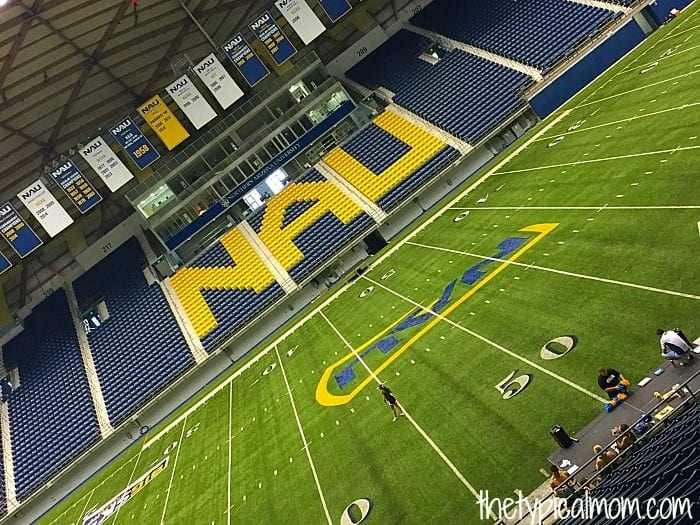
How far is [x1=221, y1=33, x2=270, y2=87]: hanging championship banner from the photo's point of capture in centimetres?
3641

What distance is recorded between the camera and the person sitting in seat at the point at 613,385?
436 inches

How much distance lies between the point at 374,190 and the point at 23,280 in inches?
1100

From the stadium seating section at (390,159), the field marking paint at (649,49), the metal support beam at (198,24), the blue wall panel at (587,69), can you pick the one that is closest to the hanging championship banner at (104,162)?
the metal support beam at (198,24)

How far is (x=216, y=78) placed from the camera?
36.4 m

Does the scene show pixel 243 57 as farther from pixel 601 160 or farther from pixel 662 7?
pixel 662 7

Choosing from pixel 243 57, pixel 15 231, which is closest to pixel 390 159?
pixel 243 57

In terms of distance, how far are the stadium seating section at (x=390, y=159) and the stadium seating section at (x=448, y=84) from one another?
60.5 inches

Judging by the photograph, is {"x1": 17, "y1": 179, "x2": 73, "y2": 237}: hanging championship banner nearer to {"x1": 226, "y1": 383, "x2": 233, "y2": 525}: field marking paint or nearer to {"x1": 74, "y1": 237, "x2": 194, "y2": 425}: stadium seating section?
{"x1": 74, "y1": 237, "x2": 194, "y2": 425}: stadium seating section

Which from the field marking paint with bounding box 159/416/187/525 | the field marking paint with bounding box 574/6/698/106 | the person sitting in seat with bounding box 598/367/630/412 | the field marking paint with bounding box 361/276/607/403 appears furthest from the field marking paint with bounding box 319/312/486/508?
the field marking paint with bounding box 574/6/698/106

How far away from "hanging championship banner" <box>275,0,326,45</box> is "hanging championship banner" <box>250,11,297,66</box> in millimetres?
1039

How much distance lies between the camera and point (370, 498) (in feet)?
46.0

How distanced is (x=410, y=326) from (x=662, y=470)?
1434cm

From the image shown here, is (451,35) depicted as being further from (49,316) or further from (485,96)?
(49,316)

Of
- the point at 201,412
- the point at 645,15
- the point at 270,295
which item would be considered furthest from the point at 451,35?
the point at 201,412
